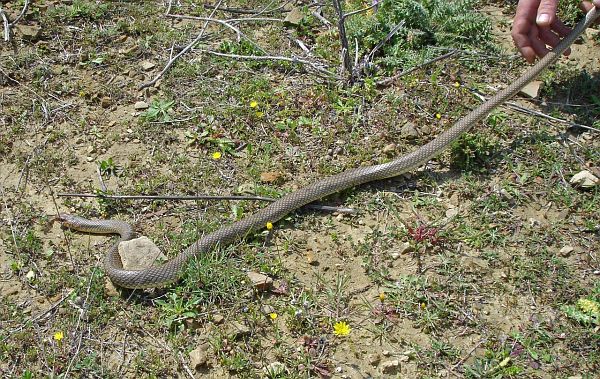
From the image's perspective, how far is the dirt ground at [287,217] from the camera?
4570 mm

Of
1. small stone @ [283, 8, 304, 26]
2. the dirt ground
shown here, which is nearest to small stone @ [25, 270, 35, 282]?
the dirt ground

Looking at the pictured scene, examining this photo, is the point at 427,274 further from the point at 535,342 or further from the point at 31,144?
the point at 31,144

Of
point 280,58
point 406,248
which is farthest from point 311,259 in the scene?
point 280,58

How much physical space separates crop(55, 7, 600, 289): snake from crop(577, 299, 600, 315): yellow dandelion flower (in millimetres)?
1887

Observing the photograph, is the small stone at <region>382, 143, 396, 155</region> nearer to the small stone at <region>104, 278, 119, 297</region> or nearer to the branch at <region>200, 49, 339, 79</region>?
the branch at <region>200, 49, 339, 79</region>

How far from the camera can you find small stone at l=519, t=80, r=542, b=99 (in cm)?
652

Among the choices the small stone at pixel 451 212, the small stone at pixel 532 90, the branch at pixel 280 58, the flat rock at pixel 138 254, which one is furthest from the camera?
the branch at pixel 280 58

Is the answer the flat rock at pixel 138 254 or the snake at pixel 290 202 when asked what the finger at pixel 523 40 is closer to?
the snake at pixel 290 202

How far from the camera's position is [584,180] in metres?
5.62

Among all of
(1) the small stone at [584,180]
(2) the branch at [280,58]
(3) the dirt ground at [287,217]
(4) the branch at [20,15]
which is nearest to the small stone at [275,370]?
(3) the dirt ground at [287,217]

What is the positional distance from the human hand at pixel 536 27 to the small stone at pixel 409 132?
138cm

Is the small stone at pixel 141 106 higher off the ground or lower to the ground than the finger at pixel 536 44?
lower

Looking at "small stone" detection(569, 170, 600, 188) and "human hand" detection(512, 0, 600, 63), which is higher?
"human hand" detection(512, 0, 600, 63)

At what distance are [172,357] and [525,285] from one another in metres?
2.75
